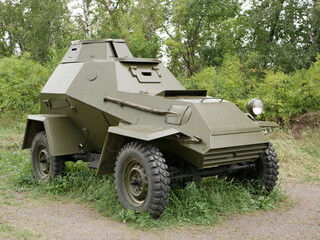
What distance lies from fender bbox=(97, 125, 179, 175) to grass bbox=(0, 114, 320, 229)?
415 millimetres

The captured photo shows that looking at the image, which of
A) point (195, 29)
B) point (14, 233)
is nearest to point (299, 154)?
point (14, 233)

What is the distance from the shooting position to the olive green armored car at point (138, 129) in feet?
17.0

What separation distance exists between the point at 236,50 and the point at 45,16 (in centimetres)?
972

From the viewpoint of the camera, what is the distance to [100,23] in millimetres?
26141

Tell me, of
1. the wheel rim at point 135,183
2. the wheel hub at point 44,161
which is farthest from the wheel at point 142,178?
the wheel hub at point 44,161

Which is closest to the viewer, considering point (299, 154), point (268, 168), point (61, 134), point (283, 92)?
point (268, 168)

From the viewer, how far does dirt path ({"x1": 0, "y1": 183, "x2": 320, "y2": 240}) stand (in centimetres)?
478

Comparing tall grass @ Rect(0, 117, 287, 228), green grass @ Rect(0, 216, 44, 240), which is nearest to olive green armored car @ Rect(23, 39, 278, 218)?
tall grass @ Rect(0, 117, 287, 228)

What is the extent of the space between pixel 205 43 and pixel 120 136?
1580cm

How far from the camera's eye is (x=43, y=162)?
23.5 ft

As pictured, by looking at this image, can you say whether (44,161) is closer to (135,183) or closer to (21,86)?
(135,183)

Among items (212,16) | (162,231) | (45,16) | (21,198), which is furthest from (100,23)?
(162,231)

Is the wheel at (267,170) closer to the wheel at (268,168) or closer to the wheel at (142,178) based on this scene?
the wheel at (268,168)

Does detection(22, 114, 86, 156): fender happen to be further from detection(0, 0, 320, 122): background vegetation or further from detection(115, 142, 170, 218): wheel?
detection(0, 0, 320, 122): background vegetation
